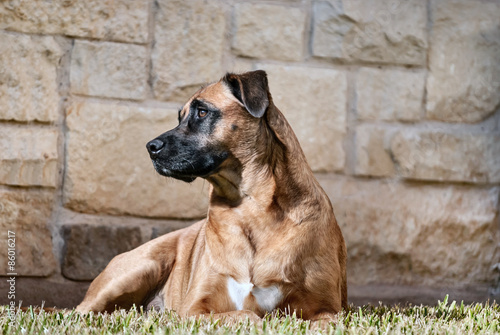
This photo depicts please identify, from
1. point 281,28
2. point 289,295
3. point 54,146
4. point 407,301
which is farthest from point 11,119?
point 407,301

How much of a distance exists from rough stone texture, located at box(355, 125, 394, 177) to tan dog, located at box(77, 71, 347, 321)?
0.96 m

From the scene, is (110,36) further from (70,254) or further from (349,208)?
(349,208)

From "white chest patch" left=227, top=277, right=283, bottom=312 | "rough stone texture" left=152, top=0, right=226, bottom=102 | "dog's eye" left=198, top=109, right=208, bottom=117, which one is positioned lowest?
"white chest patch" left=227, top=277, right=283, bottom=312

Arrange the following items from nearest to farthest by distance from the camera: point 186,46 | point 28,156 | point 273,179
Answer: point 273,179
point 28,156
point 186,46

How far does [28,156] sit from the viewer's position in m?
3.83

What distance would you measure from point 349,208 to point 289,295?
1.24m

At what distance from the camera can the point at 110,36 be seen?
3.93 m

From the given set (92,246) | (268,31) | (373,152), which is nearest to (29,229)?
(92,246)

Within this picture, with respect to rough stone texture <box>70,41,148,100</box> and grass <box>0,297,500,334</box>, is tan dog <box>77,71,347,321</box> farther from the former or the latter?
rough stone texture <box>70,41,148,100</box>

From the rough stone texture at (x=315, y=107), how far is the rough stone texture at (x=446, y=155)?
1.24 ft

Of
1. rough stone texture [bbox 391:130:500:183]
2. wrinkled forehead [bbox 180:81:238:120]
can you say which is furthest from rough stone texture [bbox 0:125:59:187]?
rough stone texture [bbox 391:130:500:183]

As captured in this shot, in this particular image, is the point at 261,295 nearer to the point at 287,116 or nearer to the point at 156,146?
the point at 156,146

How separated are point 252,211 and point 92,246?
1.23 m

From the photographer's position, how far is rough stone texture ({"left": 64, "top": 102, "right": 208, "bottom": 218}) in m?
3.88
